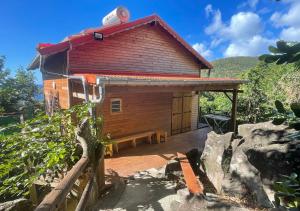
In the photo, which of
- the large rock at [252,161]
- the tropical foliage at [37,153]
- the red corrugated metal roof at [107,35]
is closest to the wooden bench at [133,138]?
the large rock at [252,161]

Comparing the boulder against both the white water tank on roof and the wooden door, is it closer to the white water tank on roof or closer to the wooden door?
the wooden door

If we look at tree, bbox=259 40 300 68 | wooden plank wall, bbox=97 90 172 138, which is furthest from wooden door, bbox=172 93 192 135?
tree, bbox=259 40 300 68

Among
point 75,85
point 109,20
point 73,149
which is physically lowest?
point 73,149

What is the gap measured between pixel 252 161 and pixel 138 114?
17.3ft

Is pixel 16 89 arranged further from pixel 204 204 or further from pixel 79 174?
pixel 204 204

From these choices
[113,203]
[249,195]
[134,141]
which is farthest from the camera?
[134,141]

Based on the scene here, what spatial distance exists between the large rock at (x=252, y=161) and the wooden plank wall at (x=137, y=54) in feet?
14.7

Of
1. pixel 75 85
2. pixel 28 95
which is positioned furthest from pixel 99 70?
pixel 28 95

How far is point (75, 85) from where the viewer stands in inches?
265

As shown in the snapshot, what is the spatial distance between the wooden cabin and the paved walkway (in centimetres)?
83

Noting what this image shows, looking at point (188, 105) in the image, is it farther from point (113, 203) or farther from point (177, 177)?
point (113, 203)

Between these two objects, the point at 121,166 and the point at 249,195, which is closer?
the point at 249,195

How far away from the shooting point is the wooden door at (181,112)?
911 centimetres

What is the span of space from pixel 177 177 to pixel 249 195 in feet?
6.10
